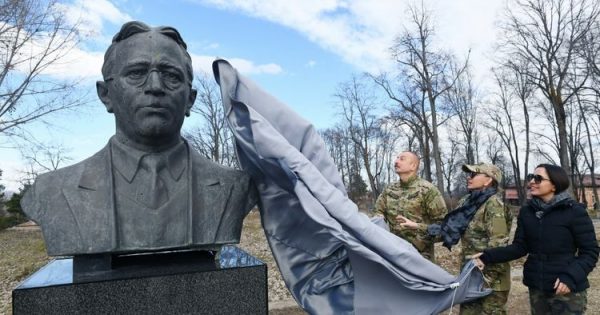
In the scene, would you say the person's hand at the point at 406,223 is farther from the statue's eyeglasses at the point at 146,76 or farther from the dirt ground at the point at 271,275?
the statue's eyeglasses at the point at 146,76

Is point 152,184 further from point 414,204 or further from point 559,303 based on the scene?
point 559,303

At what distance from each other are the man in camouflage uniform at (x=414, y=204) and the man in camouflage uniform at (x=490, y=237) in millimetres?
407

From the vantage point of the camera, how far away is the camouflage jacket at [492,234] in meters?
3.67

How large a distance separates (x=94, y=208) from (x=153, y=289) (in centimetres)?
55

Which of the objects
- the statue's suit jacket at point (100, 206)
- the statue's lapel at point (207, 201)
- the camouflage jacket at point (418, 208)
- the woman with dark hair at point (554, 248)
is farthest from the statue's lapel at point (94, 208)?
the camouflage jacket at point (418, 208)

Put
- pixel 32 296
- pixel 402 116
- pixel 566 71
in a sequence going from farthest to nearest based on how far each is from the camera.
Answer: pixel 402 116 < pixel 566 71 < pixel 32 296

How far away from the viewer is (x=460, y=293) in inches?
118

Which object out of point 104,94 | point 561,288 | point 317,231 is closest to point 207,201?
point 317,231

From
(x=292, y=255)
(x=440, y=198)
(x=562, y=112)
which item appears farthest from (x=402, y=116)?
(x=292, y=255)

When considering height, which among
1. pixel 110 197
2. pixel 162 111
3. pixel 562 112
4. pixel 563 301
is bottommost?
pixel 563 301

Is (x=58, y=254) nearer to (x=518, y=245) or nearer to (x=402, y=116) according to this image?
(x=518, y=245)

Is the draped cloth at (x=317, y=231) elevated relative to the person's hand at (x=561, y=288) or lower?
elevated

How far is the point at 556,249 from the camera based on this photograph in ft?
10.8

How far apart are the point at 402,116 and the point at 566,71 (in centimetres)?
811
